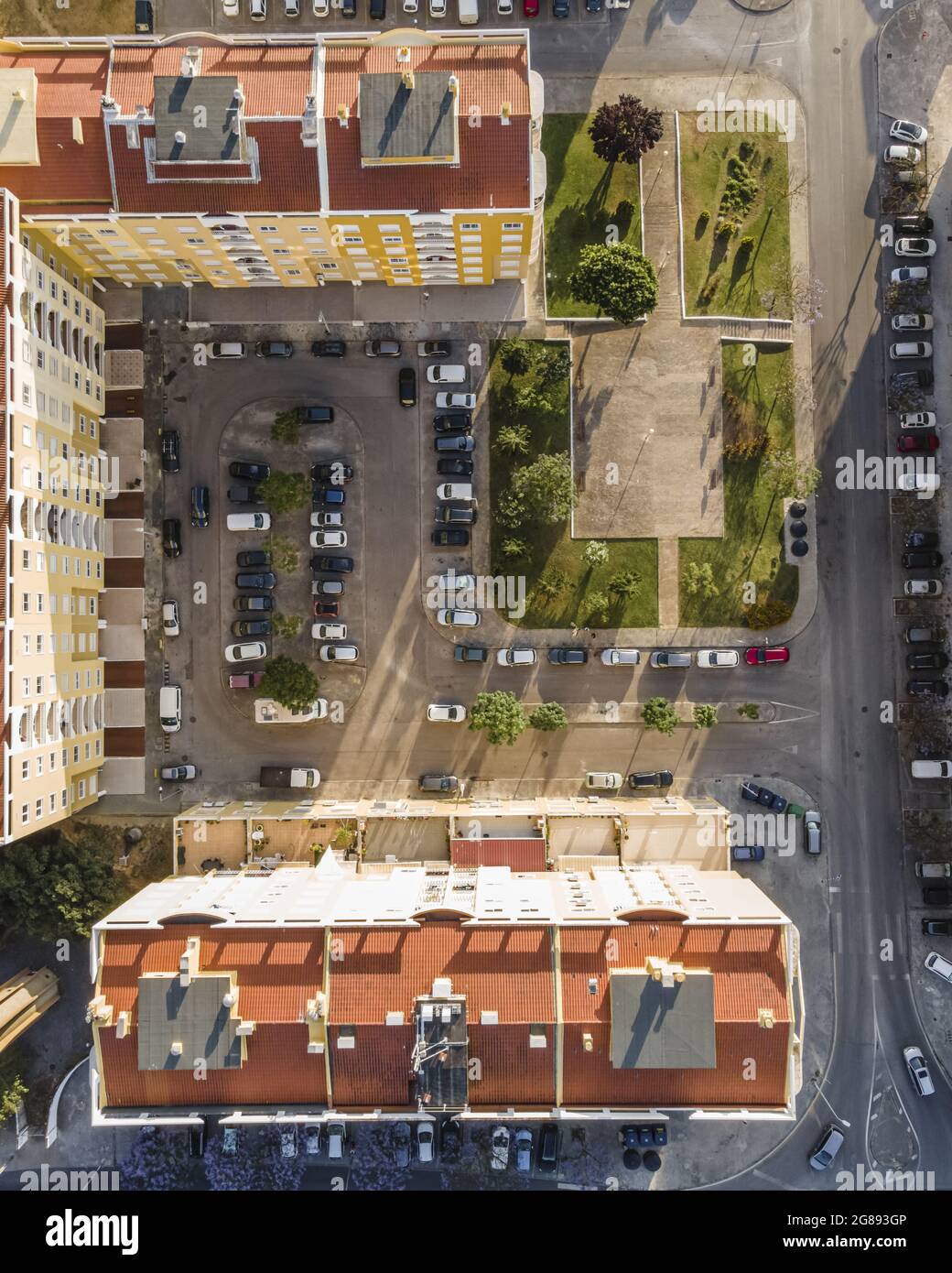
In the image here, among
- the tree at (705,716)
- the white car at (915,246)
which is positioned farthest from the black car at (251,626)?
the white car at (915,246)

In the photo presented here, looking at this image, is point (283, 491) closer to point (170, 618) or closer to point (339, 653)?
point (339, 653)

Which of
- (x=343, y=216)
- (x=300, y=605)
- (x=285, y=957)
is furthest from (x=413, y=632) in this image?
(x=343, y=216)

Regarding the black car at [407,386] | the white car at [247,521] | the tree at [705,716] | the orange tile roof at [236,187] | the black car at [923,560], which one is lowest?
the tree at [705,716]

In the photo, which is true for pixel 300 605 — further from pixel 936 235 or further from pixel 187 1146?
pixel 936 235

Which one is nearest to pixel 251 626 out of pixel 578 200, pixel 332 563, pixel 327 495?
pixel 332 563

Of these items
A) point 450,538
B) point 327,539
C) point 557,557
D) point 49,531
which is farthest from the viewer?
point 557,557

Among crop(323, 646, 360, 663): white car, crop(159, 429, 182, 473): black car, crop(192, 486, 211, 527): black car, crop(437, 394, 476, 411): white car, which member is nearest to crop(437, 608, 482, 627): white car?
crop(323, 646, 360, 663): white car

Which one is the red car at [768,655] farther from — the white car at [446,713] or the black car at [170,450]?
the black car at [170,450]
